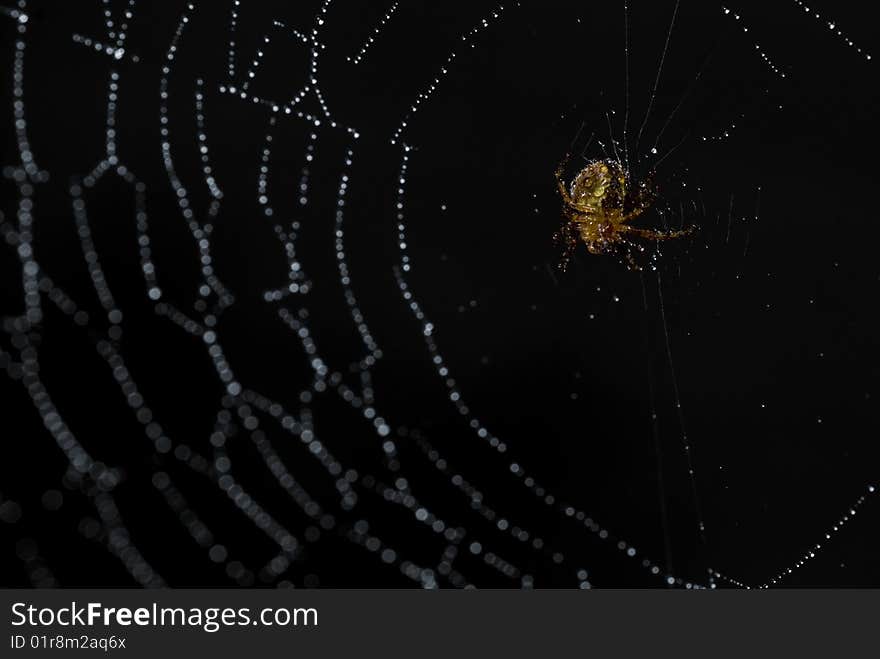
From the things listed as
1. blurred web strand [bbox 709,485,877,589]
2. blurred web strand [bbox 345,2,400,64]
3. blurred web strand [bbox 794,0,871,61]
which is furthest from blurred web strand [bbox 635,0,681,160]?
blurred web strand [bbox 709,485,877,589]

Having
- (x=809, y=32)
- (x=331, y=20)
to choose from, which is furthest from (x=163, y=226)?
(x=809, y=32)

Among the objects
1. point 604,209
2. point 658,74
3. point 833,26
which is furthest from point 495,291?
point 833,26

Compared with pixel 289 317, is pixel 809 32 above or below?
above

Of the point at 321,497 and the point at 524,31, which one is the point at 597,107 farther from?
the point at 321,497

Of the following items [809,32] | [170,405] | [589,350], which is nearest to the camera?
[170,405]

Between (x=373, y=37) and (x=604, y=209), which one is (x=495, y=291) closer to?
(x=604, y=209)

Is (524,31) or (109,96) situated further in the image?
(524,31)

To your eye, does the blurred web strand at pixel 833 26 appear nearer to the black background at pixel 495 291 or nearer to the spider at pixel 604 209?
the black background at pixel 495 291

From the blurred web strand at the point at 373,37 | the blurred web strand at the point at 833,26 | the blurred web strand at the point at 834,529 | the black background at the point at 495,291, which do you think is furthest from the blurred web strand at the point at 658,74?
the blurred web strand at the point at 834,529
